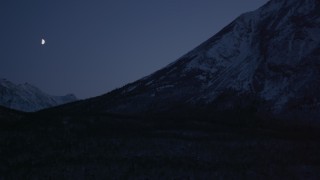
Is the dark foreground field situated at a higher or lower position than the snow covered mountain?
lower

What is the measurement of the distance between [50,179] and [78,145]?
723 inches

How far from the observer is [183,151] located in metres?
82.8

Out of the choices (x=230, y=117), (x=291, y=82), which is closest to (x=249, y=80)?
(x=291, y=82)

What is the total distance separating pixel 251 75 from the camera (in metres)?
157

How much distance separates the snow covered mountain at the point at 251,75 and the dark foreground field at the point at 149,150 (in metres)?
32.9

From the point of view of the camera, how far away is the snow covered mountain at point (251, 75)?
139 meters

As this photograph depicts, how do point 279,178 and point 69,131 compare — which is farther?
point 69,131

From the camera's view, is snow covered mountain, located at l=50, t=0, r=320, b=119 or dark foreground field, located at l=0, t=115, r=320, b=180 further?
snow covered mountain, located at l=50, t=0, r=320, b=119

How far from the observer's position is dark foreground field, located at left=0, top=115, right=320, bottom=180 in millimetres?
69625

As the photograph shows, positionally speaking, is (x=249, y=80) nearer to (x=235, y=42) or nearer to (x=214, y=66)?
(x=214, y=66)

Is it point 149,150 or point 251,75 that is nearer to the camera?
point 149,150

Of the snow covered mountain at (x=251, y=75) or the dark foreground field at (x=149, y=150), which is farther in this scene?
the snow covered mountain at (x=251, y=75)

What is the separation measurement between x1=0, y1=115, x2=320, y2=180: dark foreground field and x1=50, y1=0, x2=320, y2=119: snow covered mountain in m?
32.9

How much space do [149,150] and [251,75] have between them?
80768 millimetres
